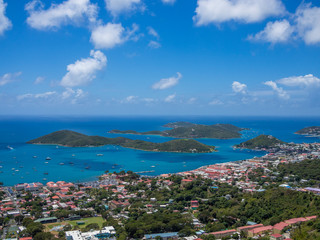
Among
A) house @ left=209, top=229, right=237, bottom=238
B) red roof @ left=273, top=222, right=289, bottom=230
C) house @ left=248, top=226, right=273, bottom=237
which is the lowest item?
house @ left=209, top=229, right=237, bottom=238

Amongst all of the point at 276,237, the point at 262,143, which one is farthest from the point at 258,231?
the point at 262,143

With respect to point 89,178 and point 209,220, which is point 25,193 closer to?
point 89,178

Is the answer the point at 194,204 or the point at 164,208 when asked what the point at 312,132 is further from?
the point at 164,208

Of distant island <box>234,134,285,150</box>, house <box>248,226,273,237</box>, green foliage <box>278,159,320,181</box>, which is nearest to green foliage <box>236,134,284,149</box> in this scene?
distant island <box>234,134,285,150</box>

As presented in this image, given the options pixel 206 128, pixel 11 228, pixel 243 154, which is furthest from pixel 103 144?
pixel 11 228

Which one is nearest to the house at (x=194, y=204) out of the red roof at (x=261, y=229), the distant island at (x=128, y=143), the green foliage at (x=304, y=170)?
the red roof at (x=261, y=229)

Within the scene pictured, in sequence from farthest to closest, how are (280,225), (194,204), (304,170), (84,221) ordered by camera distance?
(304,170) < (194,204) < (84,221) < (280,225)

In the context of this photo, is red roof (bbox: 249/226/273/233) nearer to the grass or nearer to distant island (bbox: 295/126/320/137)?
the grass
